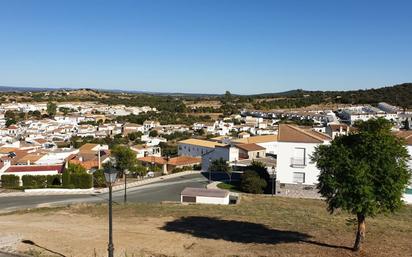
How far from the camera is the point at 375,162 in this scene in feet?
45.5

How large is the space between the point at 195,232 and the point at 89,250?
4922 millimetres

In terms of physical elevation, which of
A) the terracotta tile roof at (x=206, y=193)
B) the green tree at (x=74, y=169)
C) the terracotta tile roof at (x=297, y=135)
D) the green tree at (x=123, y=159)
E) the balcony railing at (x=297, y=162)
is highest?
the terracotta tile roof at (x=297, y=135)

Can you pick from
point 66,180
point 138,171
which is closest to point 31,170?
point 66,180

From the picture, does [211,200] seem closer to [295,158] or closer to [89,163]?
[295,158]

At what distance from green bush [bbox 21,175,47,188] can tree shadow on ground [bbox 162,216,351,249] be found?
28.0 m

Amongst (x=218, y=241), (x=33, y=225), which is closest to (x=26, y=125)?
(x=33, y=225)

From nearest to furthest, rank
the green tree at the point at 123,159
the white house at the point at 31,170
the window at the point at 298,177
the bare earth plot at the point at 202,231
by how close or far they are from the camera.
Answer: the bare earth plot at the point at 202,231, the window at the point at 298,177, the white house at the point at 31,170, the green tree at the point at 123,159

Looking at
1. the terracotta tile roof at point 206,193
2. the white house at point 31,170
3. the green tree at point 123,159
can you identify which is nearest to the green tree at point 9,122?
the white house at point 31,170

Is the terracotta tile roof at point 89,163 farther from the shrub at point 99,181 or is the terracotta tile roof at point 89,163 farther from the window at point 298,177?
the window at point 298,177

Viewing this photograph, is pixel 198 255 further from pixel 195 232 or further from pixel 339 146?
pixel 339 146

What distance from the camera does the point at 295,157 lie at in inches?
1430

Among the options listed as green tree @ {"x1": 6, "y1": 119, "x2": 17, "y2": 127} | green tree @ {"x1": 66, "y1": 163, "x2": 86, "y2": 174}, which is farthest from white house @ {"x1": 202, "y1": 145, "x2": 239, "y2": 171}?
green tree @ {"x1": 6, "y1": 119, "x2": 17, "y2": 127}

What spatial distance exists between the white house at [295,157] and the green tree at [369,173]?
2131 cm

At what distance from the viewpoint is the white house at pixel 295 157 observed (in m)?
35.9
